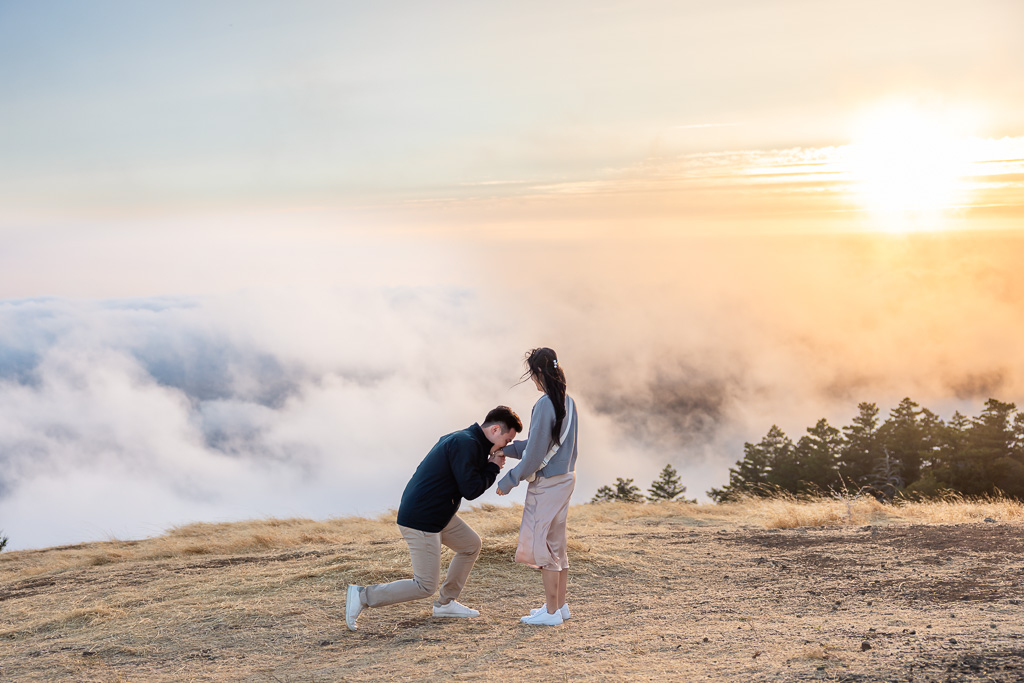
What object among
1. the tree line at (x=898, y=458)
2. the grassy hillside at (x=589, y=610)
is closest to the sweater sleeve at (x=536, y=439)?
the grassy hillside at (x=589, y=610)

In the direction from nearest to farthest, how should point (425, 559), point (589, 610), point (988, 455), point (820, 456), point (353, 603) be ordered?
point (425, 559)
point (353, 603)
point (589, 610)
point (988, 455)
point (820, 456)

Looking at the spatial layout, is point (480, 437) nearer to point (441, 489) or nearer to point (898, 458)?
point (441, 489)

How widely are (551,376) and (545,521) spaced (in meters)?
1.20

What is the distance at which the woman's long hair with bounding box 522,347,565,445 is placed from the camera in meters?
6.07

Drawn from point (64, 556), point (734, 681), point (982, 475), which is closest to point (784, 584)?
point (734, 681)

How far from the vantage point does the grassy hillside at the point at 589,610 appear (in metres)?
5.70

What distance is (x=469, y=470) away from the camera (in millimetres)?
6152

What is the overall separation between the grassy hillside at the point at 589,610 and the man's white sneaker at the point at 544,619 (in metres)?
0.12

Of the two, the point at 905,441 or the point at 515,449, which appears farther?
the point at 905,441

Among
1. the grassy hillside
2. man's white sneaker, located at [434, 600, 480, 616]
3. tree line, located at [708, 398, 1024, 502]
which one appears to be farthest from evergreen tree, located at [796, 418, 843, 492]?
man's white sneaker, located at [434, 600, 480, 616]

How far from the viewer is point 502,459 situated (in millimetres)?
6301

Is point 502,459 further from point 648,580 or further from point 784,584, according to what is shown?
point 784,584

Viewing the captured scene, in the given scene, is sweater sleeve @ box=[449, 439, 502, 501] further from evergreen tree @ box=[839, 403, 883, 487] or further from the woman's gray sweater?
evergreen tree @ box=[839, 403, 883, 487]

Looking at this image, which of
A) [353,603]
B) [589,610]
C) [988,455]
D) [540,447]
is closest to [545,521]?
[540,447]
